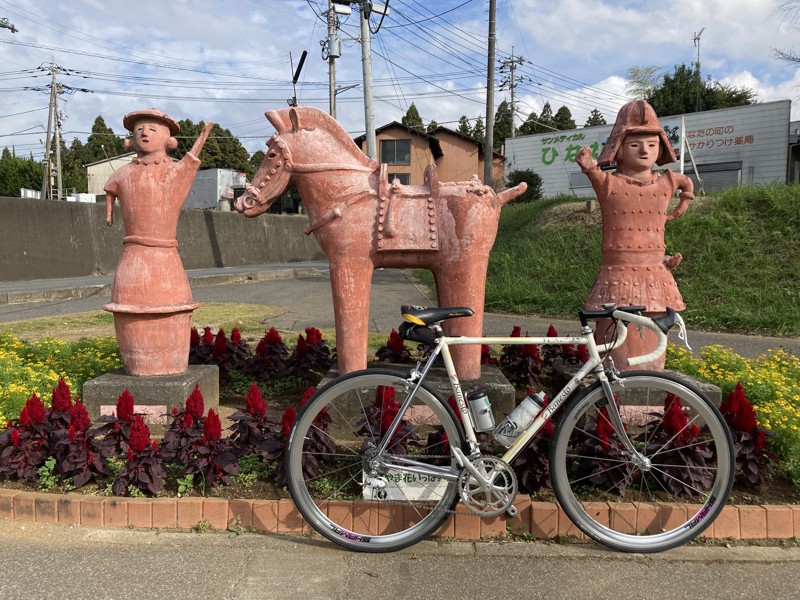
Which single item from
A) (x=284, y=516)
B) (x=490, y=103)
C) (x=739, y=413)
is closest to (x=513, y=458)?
(x=284, y=516)

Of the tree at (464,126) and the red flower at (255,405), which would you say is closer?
the red flower at (255,405)

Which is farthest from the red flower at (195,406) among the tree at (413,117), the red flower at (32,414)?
the tree at (413,117)

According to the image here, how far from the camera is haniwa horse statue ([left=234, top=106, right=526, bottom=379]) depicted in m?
3.61

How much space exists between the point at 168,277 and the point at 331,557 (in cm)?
235

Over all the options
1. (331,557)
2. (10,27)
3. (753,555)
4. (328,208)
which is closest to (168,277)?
(328,208)

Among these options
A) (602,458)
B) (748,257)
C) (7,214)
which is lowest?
(602,458)

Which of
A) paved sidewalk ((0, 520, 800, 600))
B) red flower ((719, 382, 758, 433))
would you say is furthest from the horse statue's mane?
red flower ((719, 382, 758, 433))

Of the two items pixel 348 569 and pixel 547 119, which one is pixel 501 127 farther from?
pixel 348 569

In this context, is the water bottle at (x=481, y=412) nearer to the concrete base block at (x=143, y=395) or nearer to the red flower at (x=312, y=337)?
the concrete base block at (x=143, y=395)

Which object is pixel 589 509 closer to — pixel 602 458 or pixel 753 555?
pixel 602 458

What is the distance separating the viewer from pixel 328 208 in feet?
11.9

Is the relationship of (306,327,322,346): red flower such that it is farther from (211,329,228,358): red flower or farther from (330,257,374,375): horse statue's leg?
(330,257,374,375): horse statue's leg

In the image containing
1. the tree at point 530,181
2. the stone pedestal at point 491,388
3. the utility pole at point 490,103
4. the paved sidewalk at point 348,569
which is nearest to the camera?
the paved sidewalk at point 348,569

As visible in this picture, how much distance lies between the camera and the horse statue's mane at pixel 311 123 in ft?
11.8
